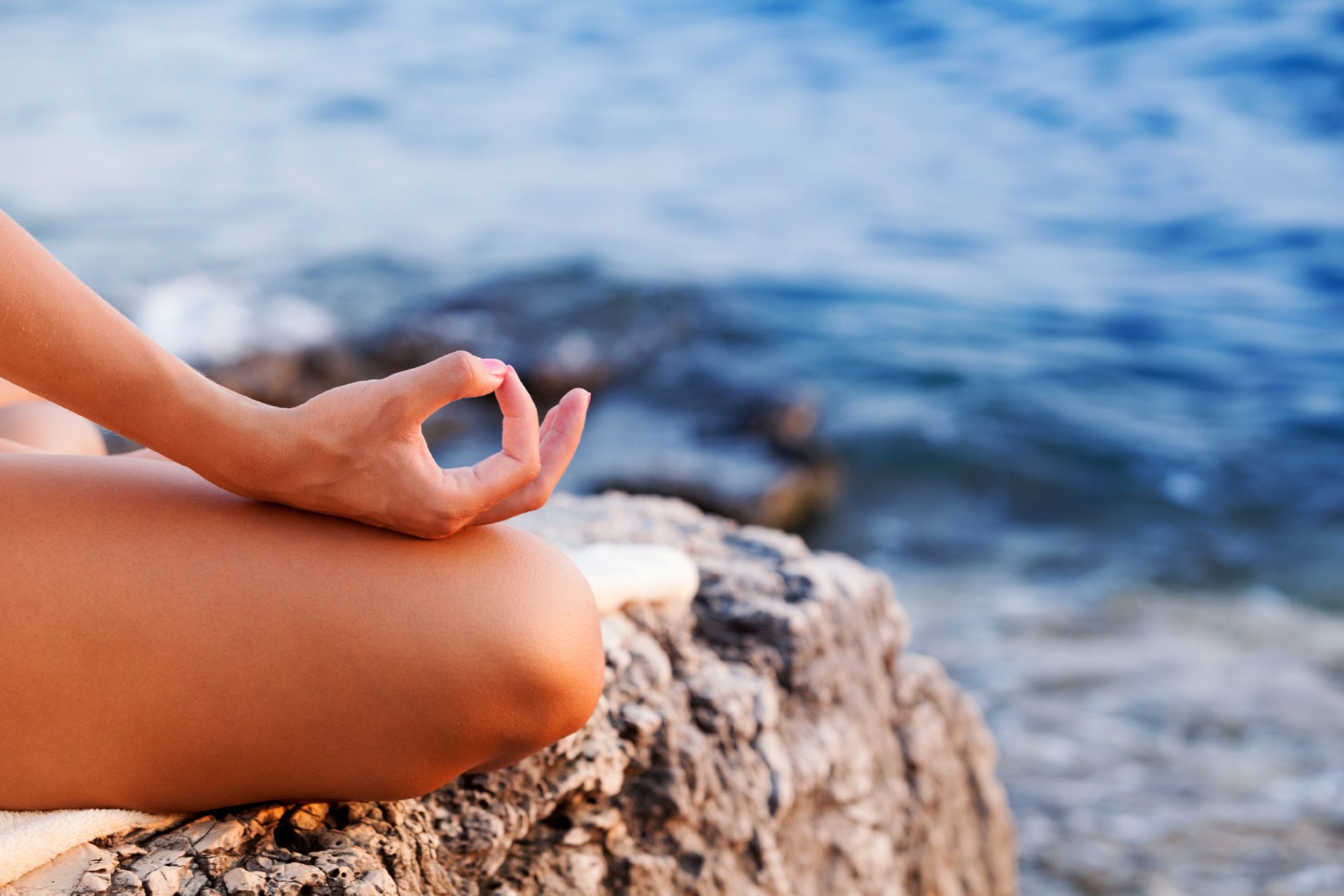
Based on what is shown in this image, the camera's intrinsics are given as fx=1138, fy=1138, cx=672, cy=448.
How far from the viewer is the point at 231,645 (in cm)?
106

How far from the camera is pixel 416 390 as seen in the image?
1.03 m

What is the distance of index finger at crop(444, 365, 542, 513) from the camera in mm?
1084

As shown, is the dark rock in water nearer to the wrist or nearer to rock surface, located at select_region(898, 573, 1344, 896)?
rock surface, located at select_region(898, 573, 1344, 896)

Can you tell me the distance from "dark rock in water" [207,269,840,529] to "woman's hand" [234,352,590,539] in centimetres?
390

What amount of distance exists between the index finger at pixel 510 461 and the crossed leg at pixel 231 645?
3.5 inches

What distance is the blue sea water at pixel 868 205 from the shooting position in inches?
239

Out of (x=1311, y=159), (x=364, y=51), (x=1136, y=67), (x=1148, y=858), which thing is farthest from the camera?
(x=364, y=51)

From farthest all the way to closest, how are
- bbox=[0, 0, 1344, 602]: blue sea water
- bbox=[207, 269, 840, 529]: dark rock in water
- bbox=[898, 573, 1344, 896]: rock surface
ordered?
bbox=[0, 0, 1344, 602]: blue sea water → bbox=[207, 269, 840, 529]: dark rock in water → bbox=[898, 573, 1344, 896]: rock surface

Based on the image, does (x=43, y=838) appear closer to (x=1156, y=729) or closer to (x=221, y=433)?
(x=221, y=433)

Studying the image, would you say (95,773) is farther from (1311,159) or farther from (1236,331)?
(1311,159)

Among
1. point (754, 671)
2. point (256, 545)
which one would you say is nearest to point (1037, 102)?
point (754, 671)

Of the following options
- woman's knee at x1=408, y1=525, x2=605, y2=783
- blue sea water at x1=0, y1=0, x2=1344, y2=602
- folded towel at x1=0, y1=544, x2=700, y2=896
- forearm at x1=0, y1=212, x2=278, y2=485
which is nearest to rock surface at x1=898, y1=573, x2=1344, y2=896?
blue sea water at x1=0, y1=0, x2=1344, y2=602

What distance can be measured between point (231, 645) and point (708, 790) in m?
0.78

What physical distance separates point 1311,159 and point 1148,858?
836cm
